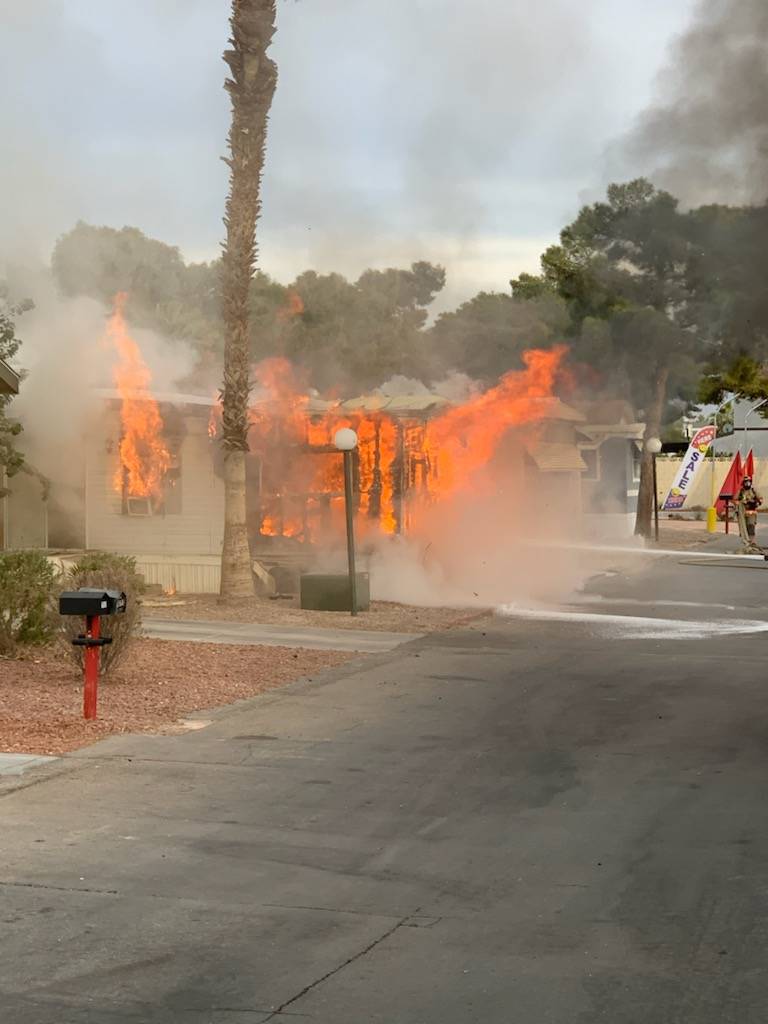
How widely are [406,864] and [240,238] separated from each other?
14.8 meters

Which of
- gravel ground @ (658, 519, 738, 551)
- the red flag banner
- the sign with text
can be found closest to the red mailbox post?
gravel ground @ (658, 519, 738, 551)

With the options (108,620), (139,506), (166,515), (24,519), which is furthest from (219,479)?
(108,620)

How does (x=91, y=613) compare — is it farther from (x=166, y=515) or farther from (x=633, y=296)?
(x=633, y=296)

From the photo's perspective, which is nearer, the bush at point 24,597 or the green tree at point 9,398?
the bush at point 24,597

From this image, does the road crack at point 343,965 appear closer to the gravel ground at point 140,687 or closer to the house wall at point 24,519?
the gravel ground at point 140,687

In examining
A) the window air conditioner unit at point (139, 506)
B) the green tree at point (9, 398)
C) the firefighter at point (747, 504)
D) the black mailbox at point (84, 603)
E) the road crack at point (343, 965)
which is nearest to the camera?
the road crack at point (343, 965)

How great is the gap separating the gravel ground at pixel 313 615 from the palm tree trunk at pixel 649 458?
18.6 meters

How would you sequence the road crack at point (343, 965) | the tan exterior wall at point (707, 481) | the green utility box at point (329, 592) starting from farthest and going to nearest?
the tan exterior wall at point (707, 481), the green utility box at point (329, 592), the road crack at point (343, 965)

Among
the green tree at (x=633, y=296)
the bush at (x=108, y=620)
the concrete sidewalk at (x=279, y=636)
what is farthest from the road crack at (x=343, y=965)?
the green tree at (x=633, y=296)

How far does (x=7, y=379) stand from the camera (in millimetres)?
14023

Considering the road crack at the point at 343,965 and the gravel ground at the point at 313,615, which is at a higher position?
the gravel ground at the point at 313,615

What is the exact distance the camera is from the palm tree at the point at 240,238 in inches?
792

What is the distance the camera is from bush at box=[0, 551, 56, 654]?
13.9 m

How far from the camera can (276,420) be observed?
24.2 metres
